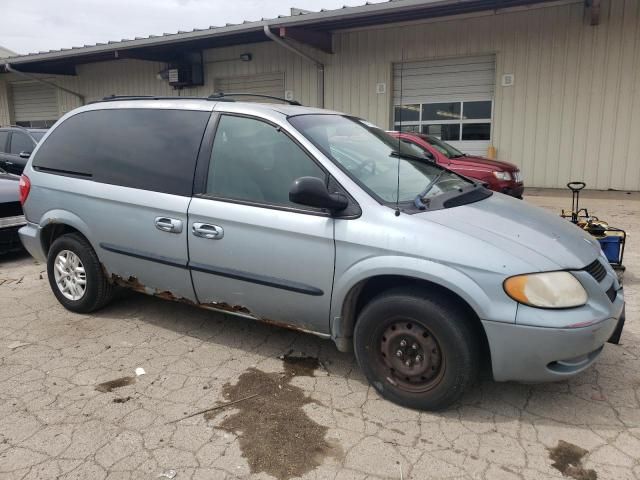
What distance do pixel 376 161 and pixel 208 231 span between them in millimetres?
1191

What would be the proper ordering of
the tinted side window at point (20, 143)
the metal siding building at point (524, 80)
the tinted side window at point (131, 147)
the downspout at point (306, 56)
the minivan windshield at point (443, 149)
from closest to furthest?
the tinted side window at point (131, 147) < the minivan windshield at point (443, 149) < the tinted side window at point (20, 143) < the metal siding building at point (524, 80) < the downspout at point (306, 56)

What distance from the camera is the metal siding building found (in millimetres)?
10961

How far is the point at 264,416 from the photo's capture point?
9.32 feet

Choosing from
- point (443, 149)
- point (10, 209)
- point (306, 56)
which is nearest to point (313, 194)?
point (10, 209)

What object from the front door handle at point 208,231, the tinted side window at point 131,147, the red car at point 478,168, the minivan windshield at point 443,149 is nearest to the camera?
the front door handle at point 208,231

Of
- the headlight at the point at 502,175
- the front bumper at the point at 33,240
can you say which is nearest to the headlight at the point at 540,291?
the front bumper at the point at 33,240

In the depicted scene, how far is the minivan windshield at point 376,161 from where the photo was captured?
10.3 ft

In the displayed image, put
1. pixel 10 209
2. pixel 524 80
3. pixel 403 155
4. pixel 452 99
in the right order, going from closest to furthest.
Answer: pixel 403 155 → pixel 10 209 → pixel 524 80 → pixel 452 99

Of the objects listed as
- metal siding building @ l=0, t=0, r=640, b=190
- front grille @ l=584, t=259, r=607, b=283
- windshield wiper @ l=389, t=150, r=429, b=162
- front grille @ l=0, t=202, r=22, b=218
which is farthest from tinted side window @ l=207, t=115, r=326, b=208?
metal siding building @ l=0, t=0, r=640, b=190

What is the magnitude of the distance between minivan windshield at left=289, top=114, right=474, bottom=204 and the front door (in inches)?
7.8

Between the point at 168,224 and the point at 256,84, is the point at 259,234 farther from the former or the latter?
the point at 256,84

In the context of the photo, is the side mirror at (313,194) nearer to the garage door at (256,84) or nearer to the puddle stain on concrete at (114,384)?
the puddle stain on concrete at (114,384)

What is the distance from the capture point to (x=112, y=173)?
153 inches

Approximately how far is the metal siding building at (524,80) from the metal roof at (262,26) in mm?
681
